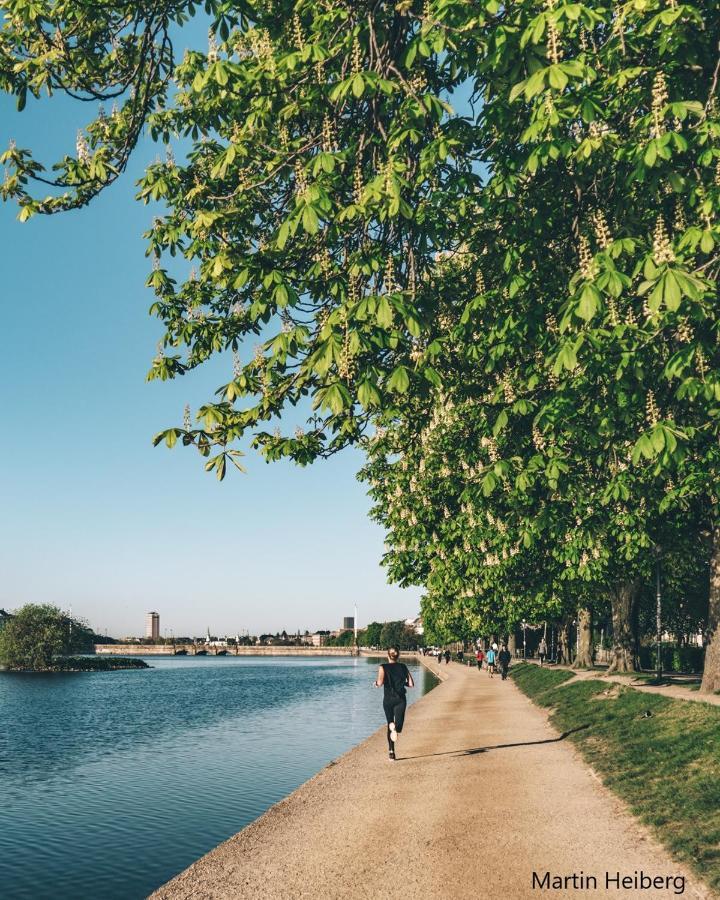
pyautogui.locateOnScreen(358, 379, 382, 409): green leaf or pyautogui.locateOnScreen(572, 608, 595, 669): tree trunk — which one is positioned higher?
pyautogui.locateOnScreen(358, 379, 382, 409): green leaf

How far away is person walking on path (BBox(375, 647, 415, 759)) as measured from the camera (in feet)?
55.0

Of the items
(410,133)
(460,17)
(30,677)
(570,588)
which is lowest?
(30,677)

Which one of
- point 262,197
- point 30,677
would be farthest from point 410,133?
point 30,677

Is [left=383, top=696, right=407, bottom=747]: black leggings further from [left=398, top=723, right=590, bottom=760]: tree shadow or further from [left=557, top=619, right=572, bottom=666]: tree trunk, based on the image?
[left=557, top=619, right=572, bottom=666]: tree trunk

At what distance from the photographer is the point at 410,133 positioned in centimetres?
782

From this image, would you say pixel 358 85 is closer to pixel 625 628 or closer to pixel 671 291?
pixel 671 291

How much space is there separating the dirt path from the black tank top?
4.66 ft

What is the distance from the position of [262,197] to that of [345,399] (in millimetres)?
4042

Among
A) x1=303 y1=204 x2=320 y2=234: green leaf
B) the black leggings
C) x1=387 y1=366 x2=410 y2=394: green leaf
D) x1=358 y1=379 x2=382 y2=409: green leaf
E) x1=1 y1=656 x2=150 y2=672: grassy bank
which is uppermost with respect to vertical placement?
x1=303 y1=204 x2=320 y2=234: green leaf

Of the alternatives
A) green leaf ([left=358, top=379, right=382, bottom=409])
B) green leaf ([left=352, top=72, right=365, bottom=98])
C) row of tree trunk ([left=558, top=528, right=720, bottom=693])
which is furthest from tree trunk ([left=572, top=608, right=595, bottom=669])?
green leaf ([left=352, top=72, right=365, bottom=98])

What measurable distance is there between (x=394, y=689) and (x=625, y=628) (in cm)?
2541

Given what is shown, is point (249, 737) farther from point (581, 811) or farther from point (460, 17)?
point (460, 17)

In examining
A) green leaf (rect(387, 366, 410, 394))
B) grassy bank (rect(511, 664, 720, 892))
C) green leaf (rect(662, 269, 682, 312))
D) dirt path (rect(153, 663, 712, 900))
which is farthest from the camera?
grassy bank (rect(511, 664, 720, 892))

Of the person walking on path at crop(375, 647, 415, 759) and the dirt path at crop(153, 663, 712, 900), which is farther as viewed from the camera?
the person walking on path at crop(375, 647, 415, 759)
